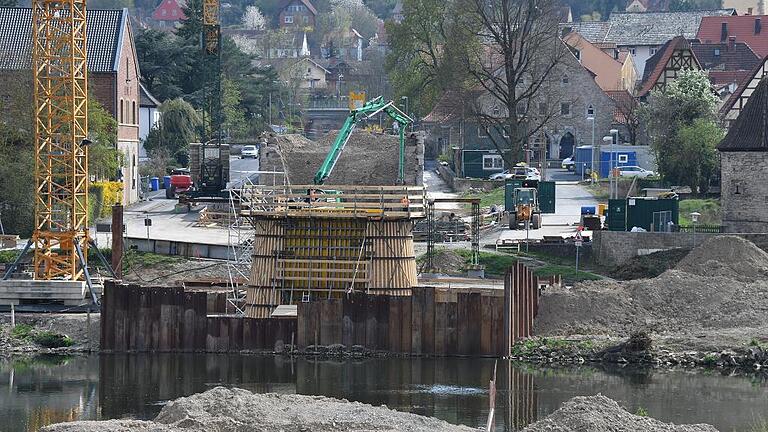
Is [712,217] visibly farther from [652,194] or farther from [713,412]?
[713,412]

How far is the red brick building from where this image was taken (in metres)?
87.2

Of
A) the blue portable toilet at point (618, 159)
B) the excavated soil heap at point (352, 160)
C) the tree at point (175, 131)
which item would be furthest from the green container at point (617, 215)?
the tree at point (175, 131)

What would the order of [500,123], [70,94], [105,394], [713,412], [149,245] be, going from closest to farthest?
[713,412], [105,394], [70,94], [149,245], [500,123]

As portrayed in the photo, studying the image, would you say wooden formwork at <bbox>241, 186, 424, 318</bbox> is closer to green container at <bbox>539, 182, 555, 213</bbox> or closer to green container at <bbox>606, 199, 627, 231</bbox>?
green container at <bbox>606, 199, 627, 231</bbox>

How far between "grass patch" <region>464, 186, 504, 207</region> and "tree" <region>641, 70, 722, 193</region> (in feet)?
24.6

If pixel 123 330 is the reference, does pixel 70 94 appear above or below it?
above

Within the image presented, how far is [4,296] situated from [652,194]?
33.0 metres

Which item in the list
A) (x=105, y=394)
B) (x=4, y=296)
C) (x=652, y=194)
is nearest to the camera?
(x=105, y=394)

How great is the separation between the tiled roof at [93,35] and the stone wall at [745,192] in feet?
101

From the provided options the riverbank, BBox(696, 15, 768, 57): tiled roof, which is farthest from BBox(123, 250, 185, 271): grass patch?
BBox(696, 15, 768, 57): tiled roof

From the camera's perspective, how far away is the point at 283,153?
87875 mm

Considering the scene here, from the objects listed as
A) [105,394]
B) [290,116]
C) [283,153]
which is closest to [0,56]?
[283,153]

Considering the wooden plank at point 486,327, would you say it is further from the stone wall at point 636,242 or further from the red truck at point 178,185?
the red truck at point 178,185

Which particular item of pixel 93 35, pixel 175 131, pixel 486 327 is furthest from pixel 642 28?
pixel 486 327
